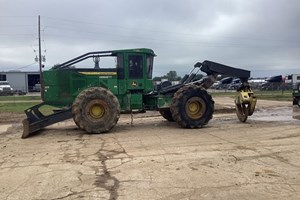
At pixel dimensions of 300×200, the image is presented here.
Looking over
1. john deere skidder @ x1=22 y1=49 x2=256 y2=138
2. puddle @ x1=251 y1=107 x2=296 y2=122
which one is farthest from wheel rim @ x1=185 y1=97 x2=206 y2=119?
puddle @ x1=251 y1=107 x2=296 y2=122

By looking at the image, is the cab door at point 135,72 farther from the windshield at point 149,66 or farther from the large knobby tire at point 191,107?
the large knobby tire at point 191,107

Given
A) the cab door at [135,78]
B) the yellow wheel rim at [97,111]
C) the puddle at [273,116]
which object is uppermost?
the cab door at [135,78]

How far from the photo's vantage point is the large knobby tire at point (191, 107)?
15.3 m

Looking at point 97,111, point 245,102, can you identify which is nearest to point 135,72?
point 97,111

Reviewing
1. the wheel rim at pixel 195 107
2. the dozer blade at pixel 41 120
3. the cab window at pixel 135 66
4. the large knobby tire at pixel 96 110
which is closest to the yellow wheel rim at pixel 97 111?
the large knobby tire at pixel 96 110

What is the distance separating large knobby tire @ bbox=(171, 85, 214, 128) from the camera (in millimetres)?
15258

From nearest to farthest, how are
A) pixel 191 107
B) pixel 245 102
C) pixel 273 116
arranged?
pixel 191 107
pixel 245 102
pixel 273 116

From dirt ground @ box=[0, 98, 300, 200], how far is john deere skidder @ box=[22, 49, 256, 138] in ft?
3.07

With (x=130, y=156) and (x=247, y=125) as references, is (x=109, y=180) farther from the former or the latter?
(x=247, y=125)

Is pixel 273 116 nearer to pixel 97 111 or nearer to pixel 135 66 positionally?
pixel 135 66

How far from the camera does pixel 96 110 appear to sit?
47.3ft

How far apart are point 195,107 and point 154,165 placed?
24.2ft

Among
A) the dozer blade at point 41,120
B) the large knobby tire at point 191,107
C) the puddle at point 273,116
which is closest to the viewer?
the dozer blade at point 41,120

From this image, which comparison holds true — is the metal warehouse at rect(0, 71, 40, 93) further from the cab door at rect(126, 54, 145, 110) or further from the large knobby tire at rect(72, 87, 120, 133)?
the large knobby tire at rect(72, 87, 120, 133)
